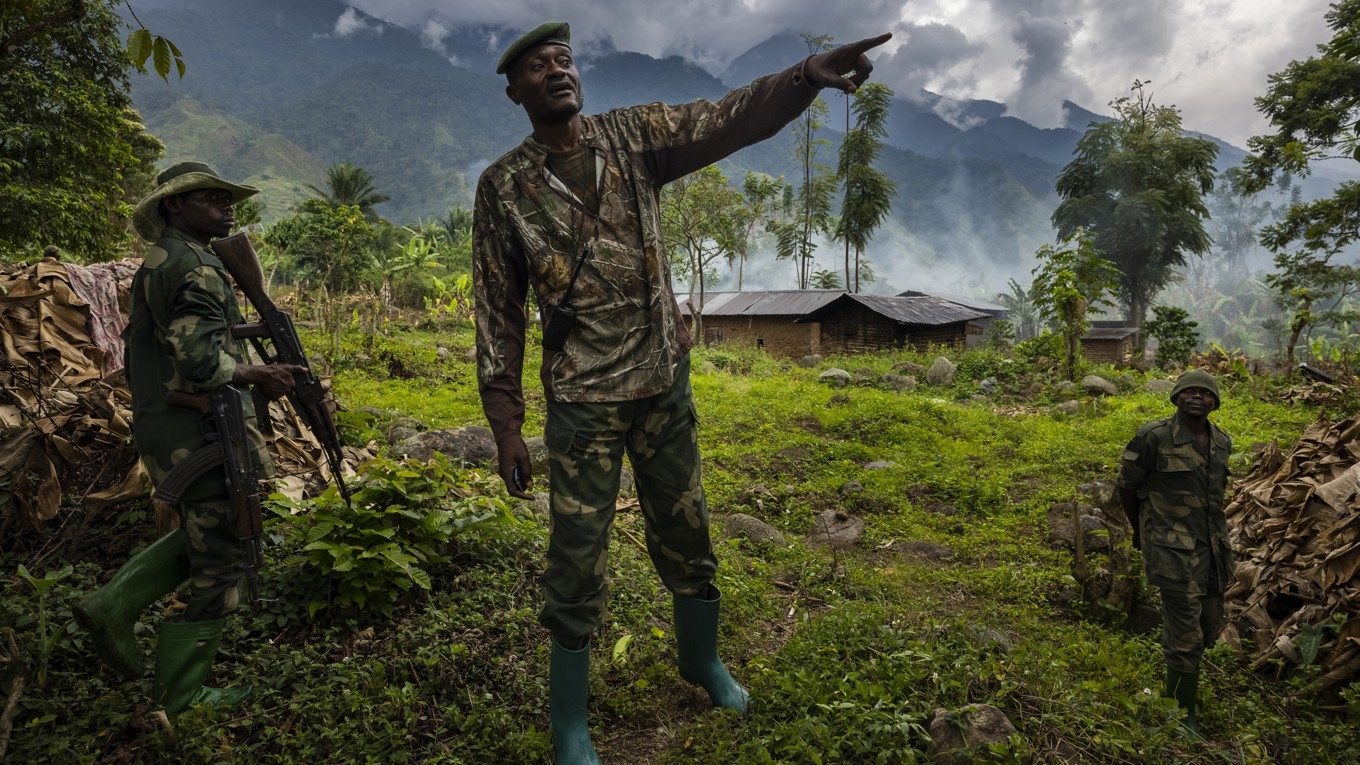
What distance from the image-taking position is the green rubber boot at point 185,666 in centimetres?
272

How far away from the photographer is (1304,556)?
4547mm

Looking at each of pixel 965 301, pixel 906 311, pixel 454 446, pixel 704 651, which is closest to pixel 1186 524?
pixel 704 651

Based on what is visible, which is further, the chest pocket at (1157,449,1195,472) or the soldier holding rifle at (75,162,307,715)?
the chest pocket at (1157,449,1195,472)

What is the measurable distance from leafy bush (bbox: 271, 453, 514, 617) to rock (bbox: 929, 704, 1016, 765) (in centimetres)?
231

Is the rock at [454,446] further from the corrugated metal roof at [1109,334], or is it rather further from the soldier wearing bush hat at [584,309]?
the corrugated metal roof at [1109,334]

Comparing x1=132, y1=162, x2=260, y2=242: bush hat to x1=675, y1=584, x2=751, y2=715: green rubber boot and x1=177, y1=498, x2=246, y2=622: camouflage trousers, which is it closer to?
x1=177, y1=498, x2=246, y2=622: camouflage trousers

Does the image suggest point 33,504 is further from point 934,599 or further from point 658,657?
point 934,599

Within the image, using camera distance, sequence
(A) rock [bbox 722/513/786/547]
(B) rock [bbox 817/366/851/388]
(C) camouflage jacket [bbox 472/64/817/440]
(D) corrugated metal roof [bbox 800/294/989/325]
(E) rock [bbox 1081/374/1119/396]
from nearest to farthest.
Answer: (C) camouflage jacket [bbox 472/64/817/440]
(A) rock [bbox 722/513/786/547]
(E) rock [bbox 1081/374/1119/396]
(B) rock [bbox 817/366/851/388]
(D) corrugated metal roof [bbox 800/294/989/325]

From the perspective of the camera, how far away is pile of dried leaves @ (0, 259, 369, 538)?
3918 millimetres

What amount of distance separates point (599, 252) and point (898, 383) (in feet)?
49.1

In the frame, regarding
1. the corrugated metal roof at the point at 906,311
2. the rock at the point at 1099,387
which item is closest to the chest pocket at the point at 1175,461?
the rock at the point at 1099,387

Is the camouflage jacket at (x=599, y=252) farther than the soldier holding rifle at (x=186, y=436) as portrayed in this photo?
No

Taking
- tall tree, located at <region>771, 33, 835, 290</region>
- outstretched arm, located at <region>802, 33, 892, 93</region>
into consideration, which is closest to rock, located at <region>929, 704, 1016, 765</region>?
outstretched arm, located at <region>802, 33, 892, 93</region>

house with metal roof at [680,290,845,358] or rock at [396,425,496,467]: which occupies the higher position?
house with metal roof at [680,290,845,358]
